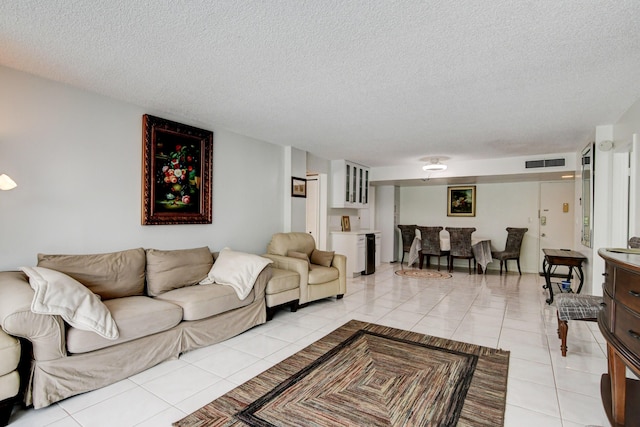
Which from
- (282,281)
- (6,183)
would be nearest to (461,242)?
(282,281)

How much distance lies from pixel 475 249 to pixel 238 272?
5.21 m

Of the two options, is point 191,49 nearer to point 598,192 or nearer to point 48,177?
point 48,177

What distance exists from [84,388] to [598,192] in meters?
5.20

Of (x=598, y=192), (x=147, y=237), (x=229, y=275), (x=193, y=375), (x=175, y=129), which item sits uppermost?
(x=175, y=129)

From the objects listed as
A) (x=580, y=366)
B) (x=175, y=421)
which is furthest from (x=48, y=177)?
(x=580, y=366)

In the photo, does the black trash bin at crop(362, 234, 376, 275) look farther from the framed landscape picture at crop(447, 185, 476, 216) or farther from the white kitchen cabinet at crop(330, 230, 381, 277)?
the framed landscape picture at crop(447, 185, 476, 216)

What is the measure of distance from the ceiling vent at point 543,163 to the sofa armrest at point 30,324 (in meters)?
6.38

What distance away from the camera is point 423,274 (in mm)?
6430

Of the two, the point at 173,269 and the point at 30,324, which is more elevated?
the point at 173,269

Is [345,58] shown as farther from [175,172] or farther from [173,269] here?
[173,269]

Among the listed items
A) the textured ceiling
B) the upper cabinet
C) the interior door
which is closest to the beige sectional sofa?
the textured ceiling

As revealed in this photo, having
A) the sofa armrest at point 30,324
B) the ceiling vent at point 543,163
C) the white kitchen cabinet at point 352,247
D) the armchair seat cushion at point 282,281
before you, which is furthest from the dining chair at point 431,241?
the sofa armrest at point 30,324

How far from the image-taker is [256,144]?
14.9ft

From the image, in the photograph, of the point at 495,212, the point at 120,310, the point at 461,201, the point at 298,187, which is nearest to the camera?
the point at 120,310
